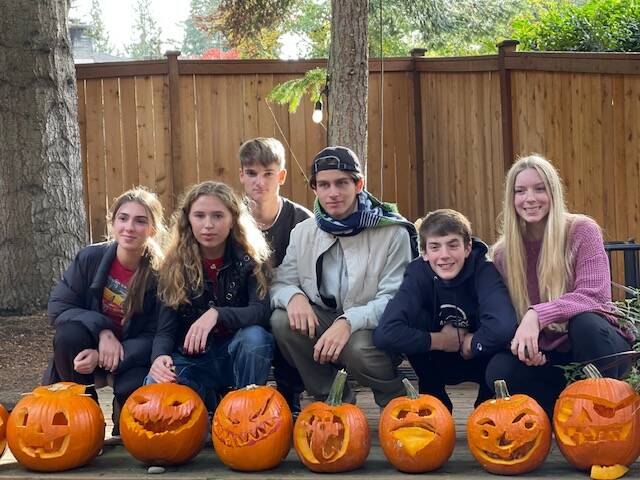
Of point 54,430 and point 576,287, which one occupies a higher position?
point 576,287

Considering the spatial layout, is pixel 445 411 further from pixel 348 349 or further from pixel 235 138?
pixel 235 138

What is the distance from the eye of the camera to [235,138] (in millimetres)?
9867

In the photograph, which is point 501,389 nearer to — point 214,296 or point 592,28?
point 214,296

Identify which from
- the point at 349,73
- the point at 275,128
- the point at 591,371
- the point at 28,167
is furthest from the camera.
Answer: the point at 275,128

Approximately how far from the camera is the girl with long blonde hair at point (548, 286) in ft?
12.7

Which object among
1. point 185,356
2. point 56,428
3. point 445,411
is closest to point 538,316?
point 445,411

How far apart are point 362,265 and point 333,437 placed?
33.7 inches

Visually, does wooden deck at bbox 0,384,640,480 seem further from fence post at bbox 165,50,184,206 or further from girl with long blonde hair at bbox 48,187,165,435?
fence post at bbox 165,50,184,206

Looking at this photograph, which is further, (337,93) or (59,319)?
(337,93)

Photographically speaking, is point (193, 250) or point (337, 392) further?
point (193, 250)

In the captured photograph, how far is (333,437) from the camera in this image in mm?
3734

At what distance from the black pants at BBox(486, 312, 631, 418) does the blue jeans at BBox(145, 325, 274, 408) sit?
0.86m

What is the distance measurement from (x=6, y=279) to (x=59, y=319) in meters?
2.92

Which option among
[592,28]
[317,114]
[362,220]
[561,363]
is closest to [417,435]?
[561,363]
